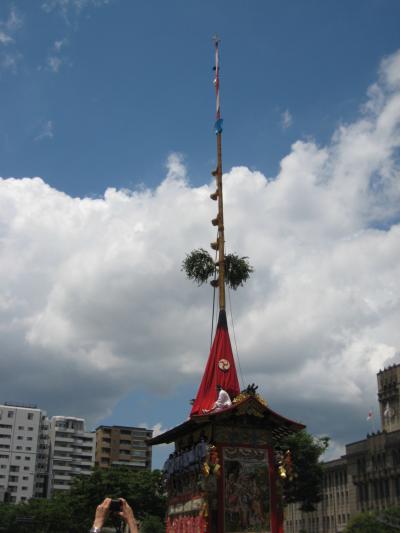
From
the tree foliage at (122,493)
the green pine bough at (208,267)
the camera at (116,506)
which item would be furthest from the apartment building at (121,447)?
the camera at (116,506)

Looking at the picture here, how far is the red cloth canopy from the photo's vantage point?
2902 cm

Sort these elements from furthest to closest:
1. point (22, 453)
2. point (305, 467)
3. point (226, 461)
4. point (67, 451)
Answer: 1. point (67, 451)
2. point (22, 453)
3. point (305, 467)
4. point (226, 461)

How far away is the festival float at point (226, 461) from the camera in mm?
25312

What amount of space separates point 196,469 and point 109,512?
57.2 ft

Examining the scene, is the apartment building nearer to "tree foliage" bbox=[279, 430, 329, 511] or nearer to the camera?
"tree foliage" bbox=[279, 430, 329, 511]

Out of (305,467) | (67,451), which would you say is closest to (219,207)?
(305,467)

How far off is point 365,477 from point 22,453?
73.8m

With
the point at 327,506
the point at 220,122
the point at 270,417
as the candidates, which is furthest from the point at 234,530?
the point at 327,506

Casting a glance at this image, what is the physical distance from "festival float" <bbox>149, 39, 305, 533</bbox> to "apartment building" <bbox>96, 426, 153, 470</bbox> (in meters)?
117

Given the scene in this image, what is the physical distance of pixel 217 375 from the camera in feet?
96.5

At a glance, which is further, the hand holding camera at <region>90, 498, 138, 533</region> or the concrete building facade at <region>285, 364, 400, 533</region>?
the concrete building facade at <region>285, 364, 400, 533</region>

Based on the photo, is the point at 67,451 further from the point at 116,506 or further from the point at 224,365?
the point at 116,506

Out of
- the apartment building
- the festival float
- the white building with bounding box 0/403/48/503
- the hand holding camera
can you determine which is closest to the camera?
the hand holding camera

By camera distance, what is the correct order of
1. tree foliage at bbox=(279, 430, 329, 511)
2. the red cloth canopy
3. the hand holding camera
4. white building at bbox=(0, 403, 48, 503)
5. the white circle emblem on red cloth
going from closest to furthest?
the hand holding camera → the red cloth canopy → the white circle emblem on red cloth → tree foliage at bbox=(279, 430, 329, 511) → white building at bbox=(0, 403, 48, 503)
